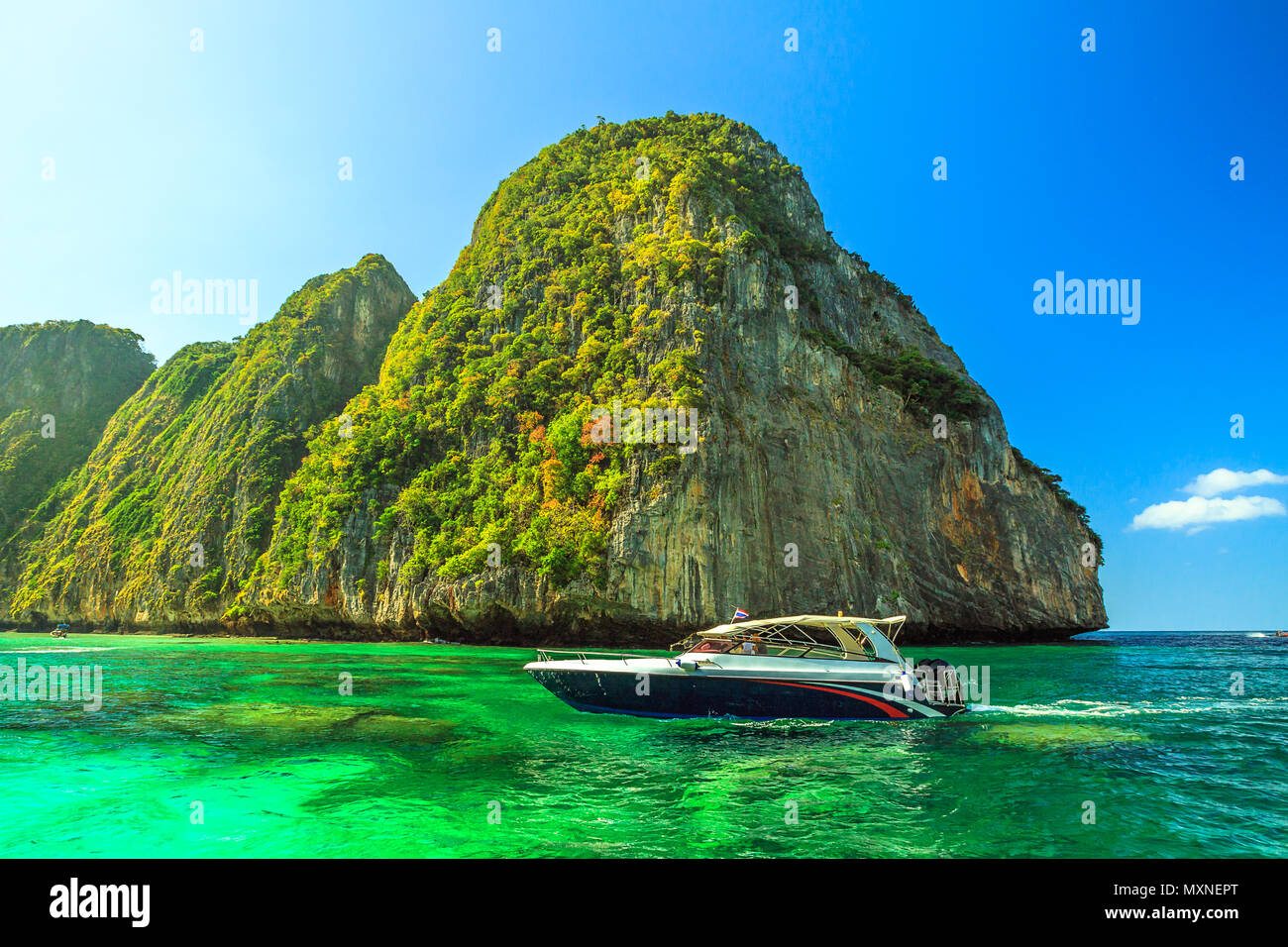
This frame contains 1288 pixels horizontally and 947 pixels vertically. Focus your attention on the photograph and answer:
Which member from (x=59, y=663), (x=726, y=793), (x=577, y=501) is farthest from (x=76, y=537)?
(x=726, y=793)

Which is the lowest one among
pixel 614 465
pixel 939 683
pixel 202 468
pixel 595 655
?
pixel 595 655

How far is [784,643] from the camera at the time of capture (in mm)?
15719

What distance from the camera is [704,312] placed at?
46125mm

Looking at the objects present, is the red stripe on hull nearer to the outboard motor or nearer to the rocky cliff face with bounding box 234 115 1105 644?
the outboard motor

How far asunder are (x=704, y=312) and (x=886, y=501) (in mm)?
19789

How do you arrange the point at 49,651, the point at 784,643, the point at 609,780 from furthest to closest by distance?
the point at 49,651 → the point at 784,643 → the point at 609,780

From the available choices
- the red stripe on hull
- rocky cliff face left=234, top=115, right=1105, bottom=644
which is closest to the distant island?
rocky cliff face left=234, top=115, right=1105, bottom=644

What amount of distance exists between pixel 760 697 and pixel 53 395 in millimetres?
122287

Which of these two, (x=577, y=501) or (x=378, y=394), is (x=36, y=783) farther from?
(x=378, y=394)

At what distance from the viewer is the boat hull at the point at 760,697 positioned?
14805 millimetres

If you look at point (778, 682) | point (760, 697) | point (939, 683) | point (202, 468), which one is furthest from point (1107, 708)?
point (202, 468)

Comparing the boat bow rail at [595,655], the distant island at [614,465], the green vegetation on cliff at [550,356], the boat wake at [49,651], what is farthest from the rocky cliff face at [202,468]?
the boat bow rail at [595,655]

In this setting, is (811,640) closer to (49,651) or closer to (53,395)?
(49,651)

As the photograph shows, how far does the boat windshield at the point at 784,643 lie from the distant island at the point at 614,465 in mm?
21665
